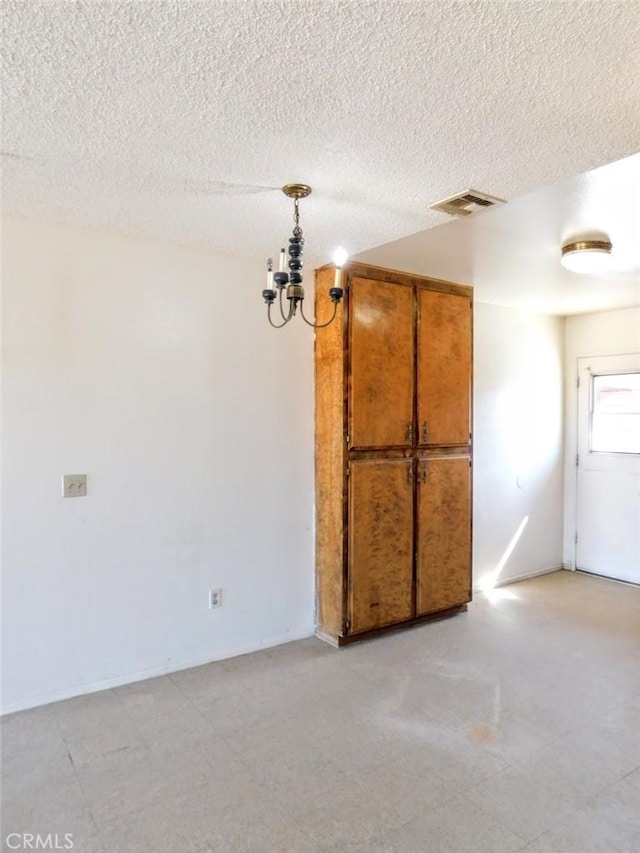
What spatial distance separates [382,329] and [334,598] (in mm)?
1765

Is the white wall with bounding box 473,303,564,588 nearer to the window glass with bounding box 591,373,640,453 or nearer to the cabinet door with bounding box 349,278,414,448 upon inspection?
the window glass with bounding box 591,373,640,453

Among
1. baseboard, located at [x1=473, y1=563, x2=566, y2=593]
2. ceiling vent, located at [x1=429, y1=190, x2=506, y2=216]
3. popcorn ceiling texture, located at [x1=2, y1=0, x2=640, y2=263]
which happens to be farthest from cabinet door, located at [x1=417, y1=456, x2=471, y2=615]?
popcorn ceiling texture, located at [x1=2, y1=0, x2=640, y2=263]

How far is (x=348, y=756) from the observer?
2.33 m

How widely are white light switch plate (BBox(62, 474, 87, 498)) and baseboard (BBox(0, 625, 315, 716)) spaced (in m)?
0.98

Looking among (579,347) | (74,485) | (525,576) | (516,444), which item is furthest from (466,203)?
(525,576)

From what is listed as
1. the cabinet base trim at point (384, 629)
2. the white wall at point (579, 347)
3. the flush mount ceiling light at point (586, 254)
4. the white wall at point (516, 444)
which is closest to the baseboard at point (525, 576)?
Result: the white wall at point (516, 444)

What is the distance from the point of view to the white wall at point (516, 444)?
15.5 feet

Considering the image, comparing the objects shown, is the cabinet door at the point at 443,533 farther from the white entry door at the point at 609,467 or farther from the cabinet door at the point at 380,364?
the white entry door at the point at 609,467

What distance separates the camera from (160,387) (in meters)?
3.08

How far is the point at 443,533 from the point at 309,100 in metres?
3.06

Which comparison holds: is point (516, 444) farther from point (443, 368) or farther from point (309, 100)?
point (309, 100)

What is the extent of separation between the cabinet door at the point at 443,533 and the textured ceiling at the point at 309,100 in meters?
2.02

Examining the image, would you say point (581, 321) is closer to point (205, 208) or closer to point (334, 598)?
point (334, 598)
